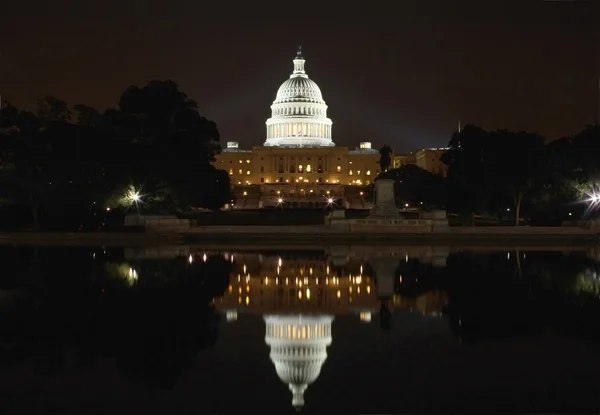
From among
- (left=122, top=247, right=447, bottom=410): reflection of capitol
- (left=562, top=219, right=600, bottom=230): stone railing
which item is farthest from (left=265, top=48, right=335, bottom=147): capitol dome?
(left=122, top=247, right=447, bottom=410): reflection of capitol

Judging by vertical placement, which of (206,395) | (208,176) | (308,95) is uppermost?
(308,95)

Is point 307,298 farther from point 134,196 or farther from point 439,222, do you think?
point 134,196

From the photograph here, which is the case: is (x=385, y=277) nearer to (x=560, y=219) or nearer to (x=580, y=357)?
(x=580, y=357)

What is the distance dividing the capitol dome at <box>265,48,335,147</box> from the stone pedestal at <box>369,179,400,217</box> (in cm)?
10170

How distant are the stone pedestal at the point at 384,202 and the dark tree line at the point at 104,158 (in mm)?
13859

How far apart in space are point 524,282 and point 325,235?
19633 millimetres

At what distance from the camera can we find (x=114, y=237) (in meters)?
38.8

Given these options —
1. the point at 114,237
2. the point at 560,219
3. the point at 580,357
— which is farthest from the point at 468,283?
the point at 560,219

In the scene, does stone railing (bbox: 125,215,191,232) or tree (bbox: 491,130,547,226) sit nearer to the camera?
stone railing (bbox: 125,215,191,232)

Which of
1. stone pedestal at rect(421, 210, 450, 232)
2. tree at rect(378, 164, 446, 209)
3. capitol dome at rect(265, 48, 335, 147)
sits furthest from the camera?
capitol dome at rect(265, 48, 335, 147)

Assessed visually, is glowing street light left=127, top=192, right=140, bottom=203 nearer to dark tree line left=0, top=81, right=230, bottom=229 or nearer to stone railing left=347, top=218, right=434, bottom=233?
dark tree line left=0, top=81, right=230, bottom=229

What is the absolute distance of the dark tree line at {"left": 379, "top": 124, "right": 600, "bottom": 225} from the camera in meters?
49.4

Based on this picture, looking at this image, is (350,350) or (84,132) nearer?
(350,350)

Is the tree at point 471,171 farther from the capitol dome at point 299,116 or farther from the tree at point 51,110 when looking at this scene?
the capitol dome at point 299,116
